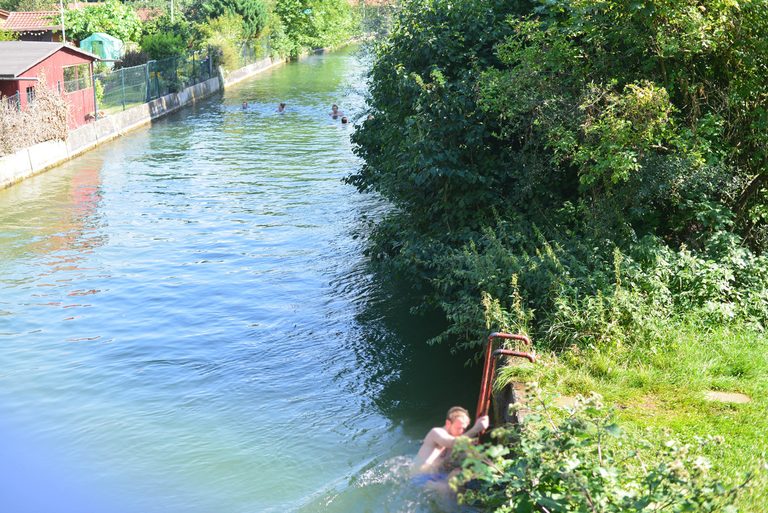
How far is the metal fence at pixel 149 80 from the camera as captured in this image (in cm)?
3575

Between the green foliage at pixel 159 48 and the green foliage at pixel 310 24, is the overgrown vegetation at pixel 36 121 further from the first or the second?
the green foliage at pixel 310 24

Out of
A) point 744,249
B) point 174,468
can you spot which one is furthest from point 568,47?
point 174,468

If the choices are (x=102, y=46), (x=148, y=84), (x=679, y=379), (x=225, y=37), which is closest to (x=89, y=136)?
(x=148, y=84)

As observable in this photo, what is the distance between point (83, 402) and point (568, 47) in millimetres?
8019

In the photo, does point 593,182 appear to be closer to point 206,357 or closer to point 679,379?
point 679,379

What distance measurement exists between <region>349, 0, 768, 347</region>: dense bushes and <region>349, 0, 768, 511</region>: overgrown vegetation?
3cm

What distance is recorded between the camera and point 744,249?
34.8 feet

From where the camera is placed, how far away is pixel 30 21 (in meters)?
50.8

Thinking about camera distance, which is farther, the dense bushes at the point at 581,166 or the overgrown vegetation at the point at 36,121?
the overgrown vegetation at the point at 36,121

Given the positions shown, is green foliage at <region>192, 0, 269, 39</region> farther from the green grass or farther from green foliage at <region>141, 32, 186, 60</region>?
the green grass

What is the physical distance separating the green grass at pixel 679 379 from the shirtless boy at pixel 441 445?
0.62m

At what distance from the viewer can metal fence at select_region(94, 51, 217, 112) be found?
35.8 metres

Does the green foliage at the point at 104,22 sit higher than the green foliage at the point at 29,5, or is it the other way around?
the green foliage at the point at 29,5

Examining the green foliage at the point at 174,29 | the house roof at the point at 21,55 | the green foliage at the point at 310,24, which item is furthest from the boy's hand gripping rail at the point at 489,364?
the green foliage at the point at 310,24
